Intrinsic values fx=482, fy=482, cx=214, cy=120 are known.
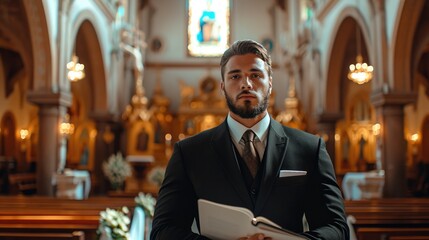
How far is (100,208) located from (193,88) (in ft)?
48.3

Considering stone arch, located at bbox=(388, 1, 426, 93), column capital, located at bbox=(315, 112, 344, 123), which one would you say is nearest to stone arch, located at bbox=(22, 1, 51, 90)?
stone arch, located at bbox=(388, 1, 426, 93)

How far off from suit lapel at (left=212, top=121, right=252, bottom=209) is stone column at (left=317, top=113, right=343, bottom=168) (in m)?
14.3

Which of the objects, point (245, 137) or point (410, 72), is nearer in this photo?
point (245, 137)

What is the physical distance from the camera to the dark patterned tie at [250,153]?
196cm

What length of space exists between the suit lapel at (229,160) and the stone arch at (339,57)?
12372mm

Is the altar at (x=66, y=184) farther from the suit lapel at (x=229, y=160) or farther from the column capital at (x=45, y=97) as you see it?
the suit lapel at (x=229, y=160)

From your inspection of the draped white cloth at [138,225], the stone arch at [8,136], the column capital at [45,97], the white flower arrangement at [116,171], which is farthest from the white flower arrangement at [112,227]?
the stone arch at [8,136]

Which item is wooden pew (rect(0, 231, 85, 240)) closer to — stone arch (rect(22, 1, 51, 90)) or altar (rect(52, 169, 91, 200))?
altar (rect(52, 169, 91, 200))

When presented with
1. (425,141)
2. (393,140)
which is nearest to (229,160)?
(393,140)

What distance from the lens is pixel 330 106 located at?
16.0m

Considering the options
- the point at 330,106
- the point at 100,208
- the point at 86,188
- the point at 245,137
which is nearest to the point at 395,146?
the point at 330,106

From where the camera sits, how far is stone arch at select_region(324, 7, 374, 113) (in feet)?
46.9

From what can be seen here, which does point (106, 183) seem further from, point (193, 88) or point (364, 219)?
point (364, 219)

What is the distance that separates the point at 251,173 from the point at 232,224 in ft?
0.89
